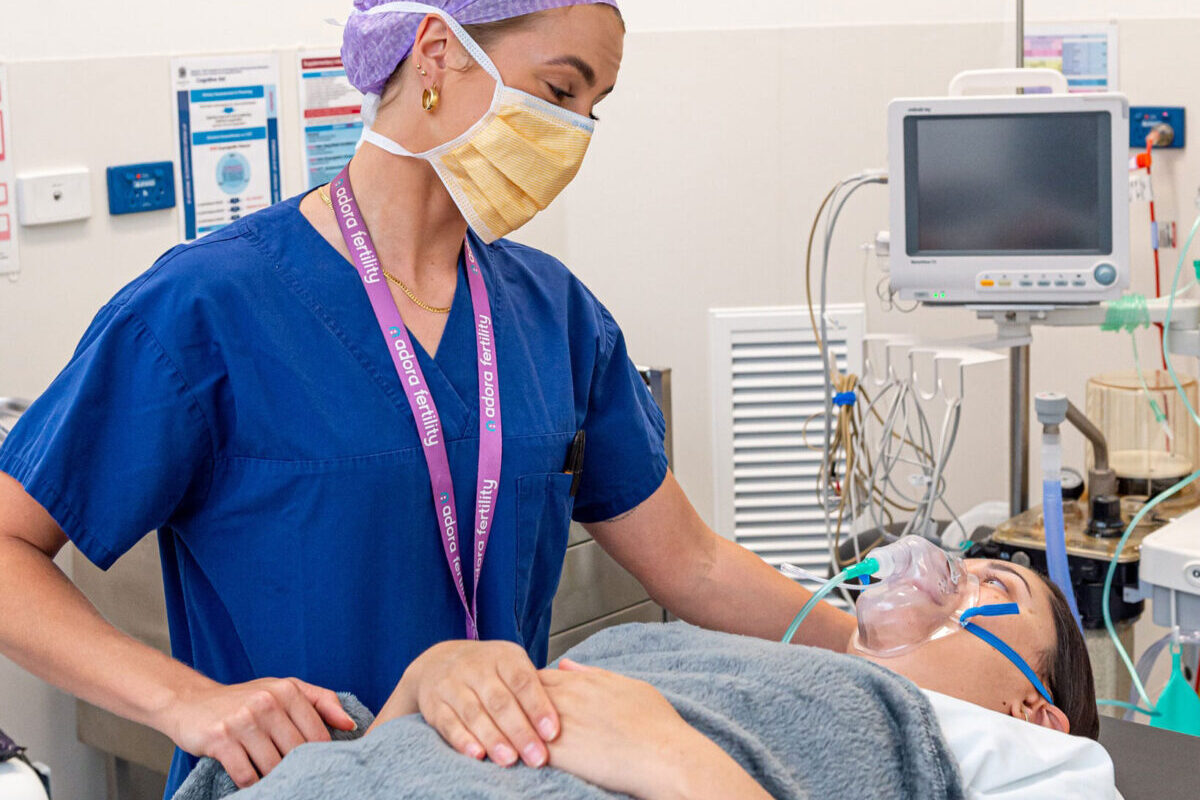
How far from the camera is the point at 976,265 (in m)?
2.23

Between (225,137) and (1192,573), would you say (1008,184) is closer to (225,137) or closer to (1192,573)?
(1192,573)

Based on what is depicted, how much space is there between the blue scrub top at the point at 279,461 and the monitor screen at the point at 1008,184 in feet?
3.71

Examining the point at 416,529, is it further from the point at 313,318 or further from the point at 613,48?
the point at 613,48

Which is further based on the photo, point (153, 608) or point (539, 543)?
point (153, 608)

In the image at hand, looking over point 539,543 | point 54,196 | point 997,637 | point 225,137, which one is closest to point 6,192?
point 54,196

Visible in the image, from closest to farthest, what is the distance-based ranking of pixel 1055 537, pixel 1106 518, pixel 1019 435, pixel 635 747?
pixel 635 747 < pixel 1055 537 < pixel 1106 518 < pixel 1019 435

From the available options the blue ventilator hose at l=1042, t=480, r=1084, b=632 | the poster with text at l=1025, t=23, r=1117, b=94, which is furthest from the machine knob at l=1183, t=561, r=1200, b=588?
the poster with text at l=1025, t=23, r=1117, b=94

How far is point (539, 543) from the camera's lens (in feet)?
4.49

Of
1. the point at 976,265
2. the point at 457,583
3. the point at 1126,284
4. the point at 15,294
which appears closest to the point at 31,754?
the point at 15,294

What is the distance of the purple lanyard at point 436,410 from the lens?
4.12 feet

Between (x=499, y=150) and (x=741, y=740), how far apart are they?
0.60 m

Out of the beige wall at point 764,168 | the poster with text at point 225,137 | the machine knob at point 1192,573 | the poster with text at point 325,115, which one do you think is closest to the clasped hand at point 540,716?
the machine knob at point 1192,573

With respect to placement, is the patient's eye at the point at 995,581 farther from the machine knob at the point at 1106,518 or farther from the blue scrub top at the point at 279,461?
the machine knob at the point at 1106,518

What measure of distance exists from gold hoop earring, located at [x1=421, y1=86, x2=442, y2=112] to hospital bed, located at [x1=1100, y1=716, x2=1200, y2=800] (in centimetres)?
100
